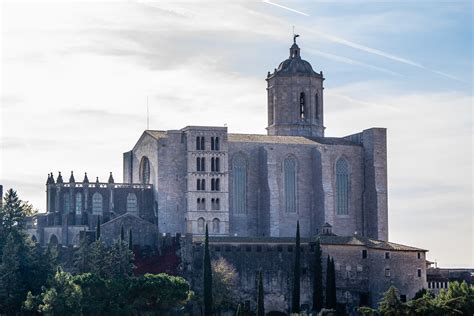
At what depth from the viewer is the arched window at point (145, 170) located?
103 m

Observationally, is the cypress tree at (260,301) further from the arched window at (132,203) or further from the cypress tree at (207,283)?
the arched window at (132,203)

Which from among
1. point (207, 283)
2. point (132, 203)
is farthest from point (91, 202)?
point (207, 283)

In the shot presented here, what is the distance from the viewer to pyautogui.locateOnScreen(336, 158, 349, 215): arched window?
104188 mm

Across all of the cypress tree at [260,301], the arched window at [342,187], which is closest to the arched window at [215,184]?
the arched window at [342,187]

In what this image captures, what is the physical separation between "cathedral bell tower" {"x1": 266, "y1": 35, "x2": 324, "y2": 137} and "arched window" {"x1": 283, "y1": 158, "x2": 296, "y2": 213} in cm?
765

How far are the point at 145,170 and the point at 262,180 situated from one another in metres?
10.0

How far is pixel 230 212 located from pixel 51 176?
15.0 m

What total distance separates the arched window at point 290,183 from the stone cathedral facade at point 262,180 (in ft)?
0.27

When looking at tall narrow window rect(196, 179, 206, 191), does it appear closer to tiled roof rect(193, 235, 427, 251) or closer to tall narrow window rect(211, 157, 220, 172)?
tall narrow window rect(211, 157, 220, 172)

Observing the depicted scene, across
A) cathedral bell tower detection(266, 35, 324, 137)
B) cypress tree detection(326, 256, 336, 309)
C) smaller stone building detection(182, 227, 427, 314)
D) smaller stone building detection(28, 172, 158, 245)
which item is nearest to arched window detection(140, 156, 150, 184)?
smaller stone building detection(28, 172, 158, 245)

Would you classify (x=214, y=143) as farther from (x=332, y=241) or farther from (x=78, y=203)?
(x=332, y=241)

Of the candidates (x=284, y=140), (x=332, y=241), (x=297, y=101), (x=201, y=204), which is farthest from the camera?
(x=297, y=101)

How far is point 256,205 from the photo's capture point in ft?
337

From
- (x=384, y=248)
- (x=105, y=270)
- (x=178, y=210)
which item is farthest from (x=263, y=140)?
(x=105, y=270)
